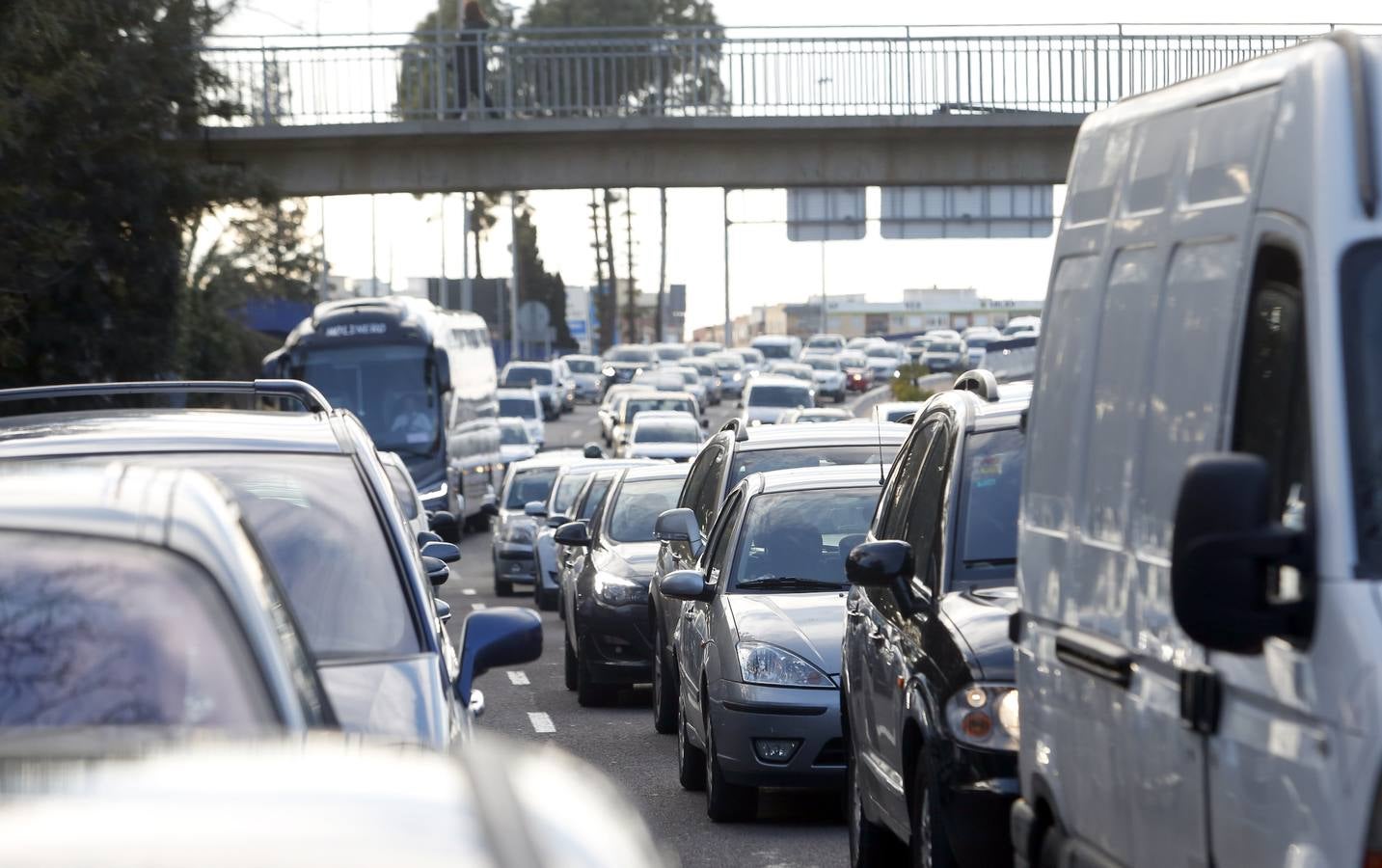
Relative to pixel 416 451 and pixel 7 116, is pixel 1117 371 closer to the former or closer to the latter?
pixel 7 116

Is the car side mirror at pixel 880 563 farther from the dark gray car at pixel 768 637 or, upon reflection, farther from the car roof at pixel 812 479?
the car roof at pixel 812 479

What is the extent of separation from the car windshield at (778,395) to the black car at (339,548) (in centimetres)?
5012

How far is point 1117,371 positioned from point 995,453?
265cm

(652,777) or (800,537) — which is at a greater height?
(800,537)

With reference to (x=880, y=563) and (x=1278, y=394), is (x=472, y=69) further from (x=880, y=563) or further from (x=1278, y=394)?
(x=1278, y=394)

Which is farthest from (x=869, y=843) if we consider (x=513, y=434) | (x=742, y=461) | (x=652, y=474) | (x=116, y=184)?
(x=513, y=434)

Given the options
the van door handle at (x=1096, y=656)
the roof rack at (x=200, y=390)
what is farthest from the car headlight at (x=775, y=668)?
the van door handle at (x=1096, y=656)

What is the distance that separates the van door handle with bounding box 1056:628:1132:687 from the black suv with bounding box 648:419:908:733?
23.4 ft

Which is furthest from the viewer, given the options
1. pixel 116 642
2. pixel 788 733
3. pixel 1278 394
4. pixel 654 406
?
pixel 654 406

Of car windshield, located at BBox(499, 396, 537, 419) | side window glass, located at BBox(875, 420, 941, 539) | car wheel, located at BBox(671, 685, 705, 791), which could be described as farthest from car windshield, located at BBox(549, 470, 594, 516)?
car windshield, located at BBox(499, 396, 537, 419)

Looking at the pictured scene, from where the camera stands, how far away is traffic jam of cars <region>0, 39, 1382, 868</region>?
8.05ft

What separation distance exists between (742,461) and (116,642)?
9.60 metres

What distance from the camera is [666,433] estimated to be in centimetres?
4069

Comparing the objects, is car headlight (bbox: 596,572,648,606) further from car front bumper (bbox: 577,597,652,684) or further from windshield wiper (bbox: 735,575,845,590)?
windshield wiper (bbox: 735,575,845,590)
